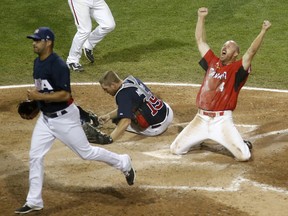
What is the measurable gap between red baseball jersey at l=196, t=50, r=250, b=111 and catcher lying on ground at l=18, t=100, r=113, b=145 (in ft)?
4.85

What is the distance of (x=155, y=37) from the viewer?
51.0 feet

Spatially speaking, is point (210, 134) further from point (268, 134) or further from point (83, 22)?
point (83, 22)

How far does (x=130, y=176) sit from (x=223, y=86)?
1.98 m

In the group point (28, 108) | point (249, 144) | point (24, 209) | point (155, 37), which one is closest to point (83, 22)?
point (155, 37)

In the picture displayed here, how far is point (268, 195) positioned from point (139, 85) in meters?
2.54

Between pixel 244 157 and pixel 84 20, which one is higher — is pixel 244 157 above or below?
below

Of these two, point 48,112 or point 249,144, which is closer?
point 48,112

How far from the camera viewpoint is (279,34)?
15.4 meters

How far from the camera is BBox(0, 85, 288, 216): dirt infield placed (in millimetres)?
7832

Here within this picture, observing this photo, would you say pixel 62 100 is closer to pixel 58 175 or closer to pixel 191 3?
pixel 58 175

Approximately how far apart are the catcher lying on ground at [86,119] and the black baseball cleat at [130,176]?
2.62ft

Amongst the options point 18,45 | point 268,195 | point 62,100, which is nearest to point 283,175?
point 268,195

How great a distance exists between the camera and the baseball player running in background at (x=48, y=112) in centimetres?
760

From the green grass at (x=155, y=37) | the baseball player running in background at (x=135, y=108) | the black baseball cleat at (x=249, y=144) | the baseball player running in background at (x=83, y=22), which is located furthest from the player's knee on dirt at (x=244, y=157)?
the baseball player running in background at (x=83, y=22)
